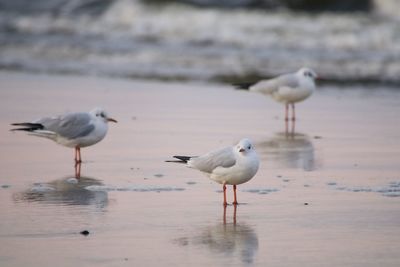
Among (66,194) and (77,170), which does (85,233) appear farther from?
(77,170)

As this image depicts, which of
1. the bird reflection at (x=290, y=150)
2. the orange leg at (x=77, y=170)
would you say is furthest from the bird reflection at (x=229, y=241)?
the bird reflection at (x=290, y=150)

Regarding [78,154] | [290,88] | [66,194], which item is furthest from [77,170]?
[290,88]

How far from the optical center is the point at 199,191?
8227 millimetres

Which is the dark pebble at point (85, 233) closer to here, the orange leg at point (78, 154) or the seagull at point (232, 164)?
the seagull at point (232, 164)

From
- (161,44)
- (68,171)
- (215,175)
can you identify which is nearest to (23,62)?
(161,44)

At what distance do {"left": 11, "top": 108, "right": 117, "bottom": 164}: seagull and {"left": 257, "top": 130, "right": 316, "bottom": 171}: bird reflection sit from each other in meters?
1.58

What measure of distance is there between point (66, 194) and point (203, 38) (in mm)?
14445

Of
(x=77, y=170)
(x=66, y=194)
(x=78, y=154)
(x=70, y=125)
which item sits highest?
(x=70, y=125)

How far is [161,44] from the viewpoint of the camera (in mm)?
21750

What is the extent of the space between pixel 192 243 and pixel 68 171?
2.98 meters

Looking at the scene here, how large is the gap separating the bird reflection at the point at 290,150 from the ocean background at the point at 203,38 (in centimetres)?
512

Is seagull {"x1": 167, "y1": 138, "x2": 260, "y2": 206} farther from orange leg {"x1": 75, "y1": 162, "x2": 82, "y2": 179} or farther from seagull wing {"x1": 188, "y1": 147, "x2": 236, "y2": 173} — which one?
orange leg {"x1": 75, "y1": 162, "x2": 82, "y2": 179}

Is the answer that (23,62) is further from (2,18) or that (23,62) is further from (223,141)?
(223,141)

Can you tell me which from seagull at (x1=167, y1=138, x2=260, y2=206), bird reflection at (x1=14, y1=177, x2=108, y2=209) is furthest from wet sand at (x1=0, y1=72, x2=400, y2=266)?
seagull at (x1=167, y1=138, x2=260, y2=206)
